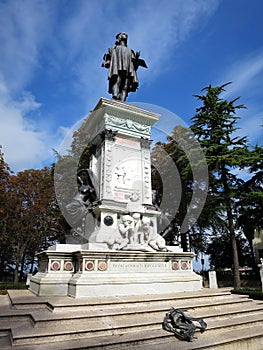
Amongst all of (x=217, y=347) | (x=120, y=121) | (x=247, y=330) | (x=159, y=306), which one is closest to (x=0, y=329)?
(x=159, y=306)

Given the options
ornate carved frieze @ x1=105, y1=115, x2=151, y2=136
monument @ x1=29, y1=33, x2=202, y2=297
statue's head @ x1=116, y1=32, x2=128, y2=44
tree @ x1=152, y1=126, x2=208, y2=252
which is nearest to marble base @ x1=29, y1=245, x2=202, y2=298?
monument @ x1=29, y1=33, x2=202, y2=297

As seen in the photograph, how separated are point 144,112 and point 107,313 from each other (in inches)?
299

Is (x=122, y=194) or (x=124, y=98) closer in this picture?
(x=122, y=194)

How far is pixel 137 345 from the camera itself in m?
4.06

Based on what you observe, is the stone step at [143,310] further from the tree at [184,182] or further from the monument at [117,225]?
the tree at [184,182]

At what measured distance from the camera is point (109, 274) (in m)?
6.49

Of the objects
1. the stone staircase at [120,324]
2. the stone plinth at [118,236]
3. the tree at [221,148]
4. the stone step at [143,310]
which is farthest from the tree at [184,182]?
the stone staircase at [120,324]

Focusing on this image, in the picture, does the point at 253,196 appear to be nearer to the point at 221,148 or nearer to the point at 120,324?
the point at 221,148

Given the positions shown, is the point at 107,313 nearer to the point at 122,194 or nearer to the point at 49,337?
the point at 49,337

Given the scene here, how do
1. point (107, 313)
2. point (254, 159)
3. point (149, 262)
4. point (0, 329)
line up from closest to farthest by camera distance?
point (0, 329) < point (107, 313) < point (149, 262) < point (254, 159)

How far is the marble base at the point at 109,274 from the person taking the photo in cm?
614

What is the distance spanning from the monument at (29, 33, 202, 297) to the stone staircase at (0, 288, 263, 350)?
0.84 metres

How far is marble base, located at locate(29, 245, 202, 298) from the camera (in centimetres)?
614

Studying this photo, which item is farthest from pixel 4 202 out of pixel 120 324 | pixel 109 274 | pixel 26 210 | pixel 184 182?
pixel 120 324
